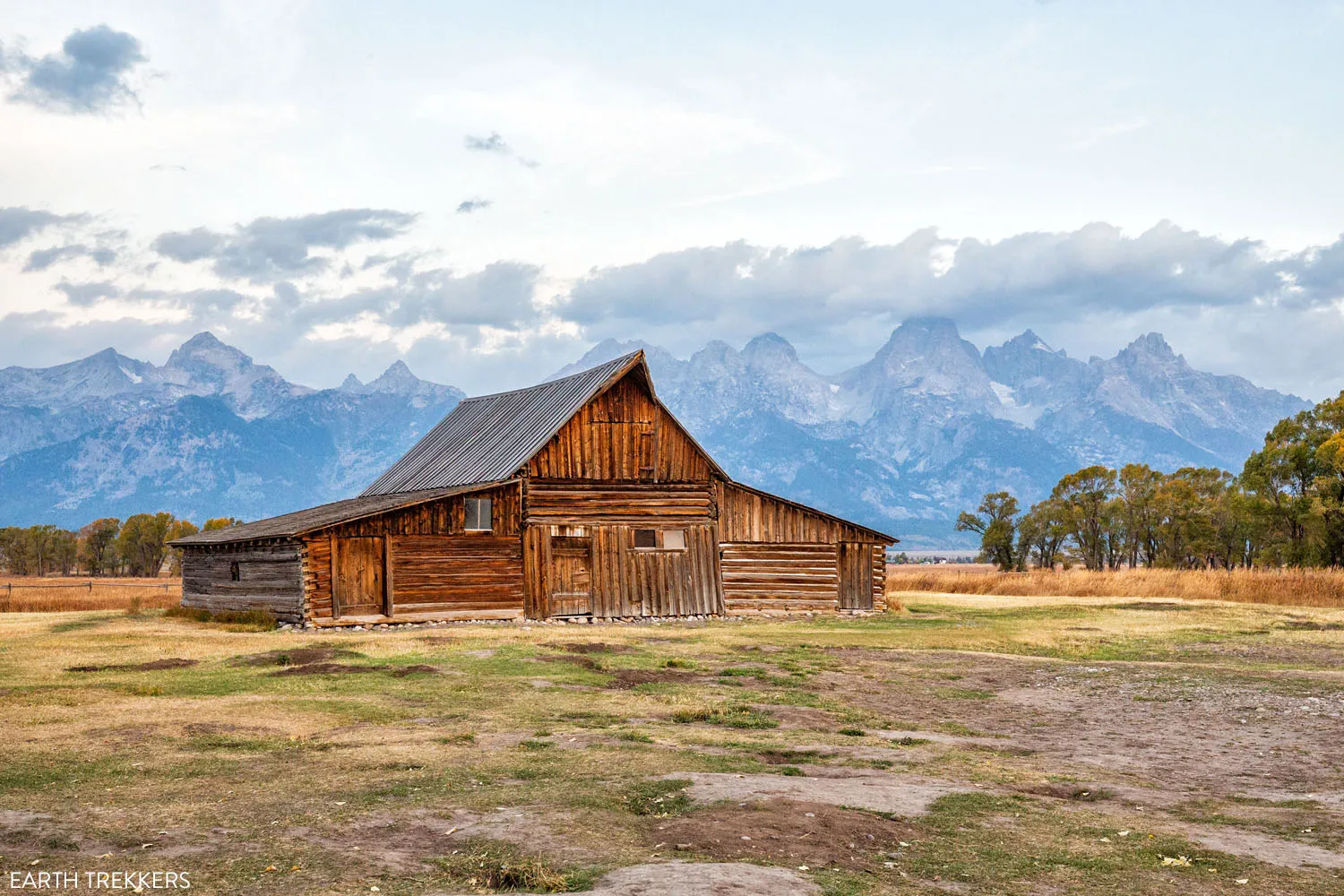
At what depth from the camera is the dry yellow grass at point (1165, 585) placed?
138 feet

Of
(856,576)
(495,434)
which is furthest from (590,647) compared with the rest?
(856,576)

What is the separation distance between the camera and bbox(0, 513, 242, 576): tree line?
109 metres

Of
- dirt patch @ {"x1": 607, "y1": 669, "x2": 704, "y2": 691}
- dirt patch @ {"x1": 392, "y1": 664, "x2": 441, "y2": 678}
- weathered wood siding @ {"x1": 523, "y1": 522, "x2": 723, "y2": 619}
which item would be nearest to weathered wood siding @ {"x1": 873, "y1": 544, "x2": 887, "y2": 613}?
weathered wood siding @ {"x1": 523, "y1": 522, "x2": 723, "y2": 619}

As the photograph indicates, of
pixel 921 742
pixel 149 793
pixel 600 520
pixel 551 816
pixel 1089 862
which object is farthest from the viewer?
pixel 600 520

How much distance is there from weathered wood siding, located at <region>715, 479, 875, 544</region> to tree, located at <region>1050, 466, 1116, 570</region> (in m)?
46.8

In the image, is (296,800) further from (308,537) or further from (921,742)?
(308,537)

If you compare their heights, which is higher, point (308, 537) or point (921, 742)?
point (308, 537)

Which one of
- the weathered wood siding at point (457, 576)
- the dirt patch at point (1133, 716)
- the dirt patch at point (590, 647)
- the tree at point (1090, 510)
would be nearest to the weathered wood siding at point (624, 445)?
the weathered wood siding at point (457, 576)

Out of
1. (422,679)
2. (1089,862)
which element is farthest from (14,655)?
(1089,862)

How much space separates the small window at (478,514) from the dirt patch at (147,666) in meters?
14.1

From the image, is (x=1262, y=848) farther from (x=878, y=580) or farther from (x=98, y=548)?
(x=98, y=548)

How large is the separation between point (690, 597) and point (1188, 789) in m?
28.2

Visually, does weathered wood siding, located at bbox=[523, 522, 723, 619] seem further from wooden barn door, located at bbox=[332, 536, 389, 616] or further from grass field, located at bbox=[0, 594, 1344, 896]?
grass field, located at bbox=[0, 594, 1344, 896]

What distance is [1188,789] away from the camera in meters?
12.0
